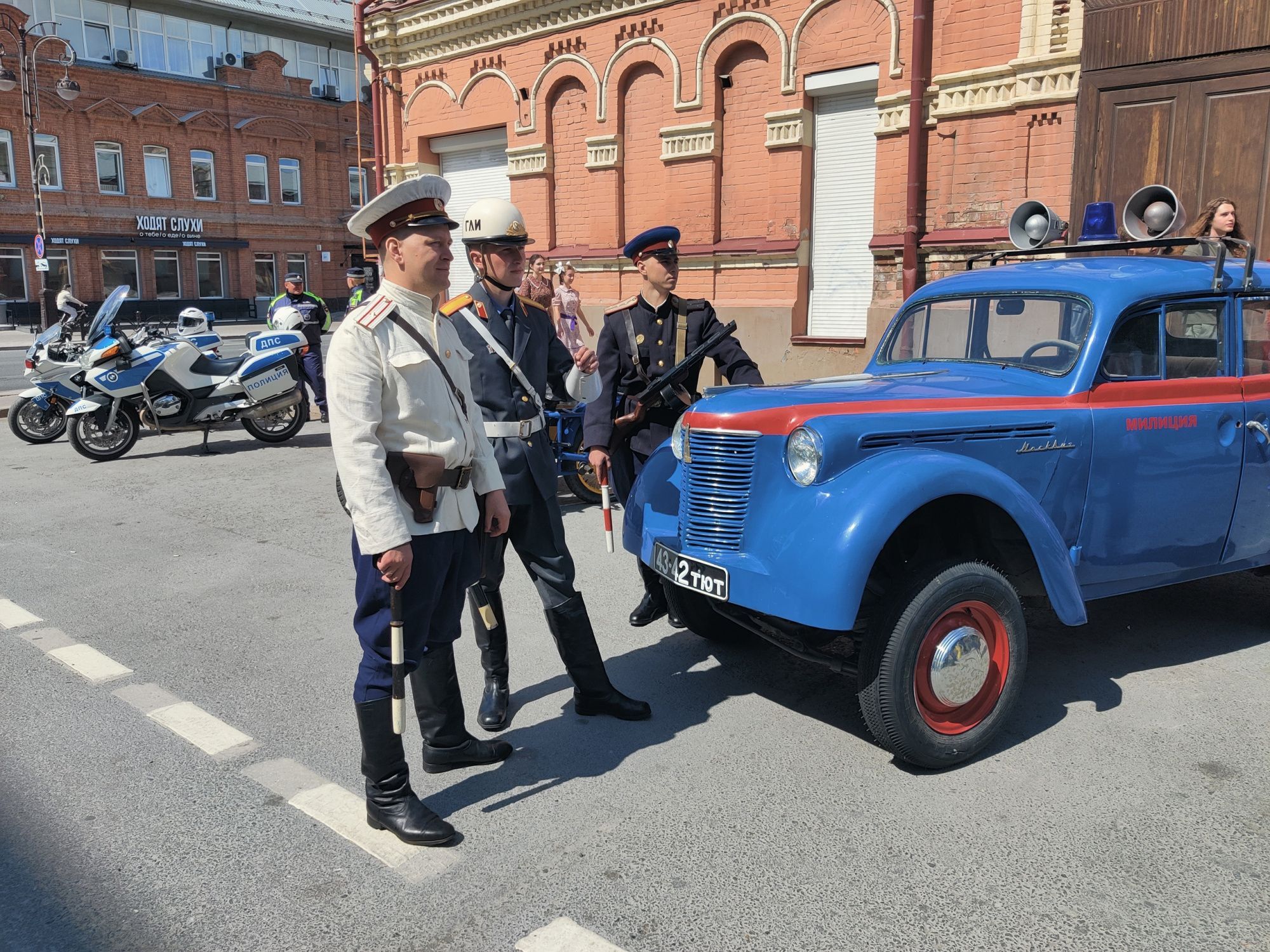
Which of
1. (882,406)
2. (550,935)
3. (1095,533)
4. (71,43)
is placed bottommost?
(550,935)

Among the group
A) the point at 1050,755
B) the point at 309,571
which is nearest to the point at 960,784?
the point at 1050,755

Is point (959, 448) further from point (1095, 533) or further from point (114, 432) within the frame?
point (114, 432)

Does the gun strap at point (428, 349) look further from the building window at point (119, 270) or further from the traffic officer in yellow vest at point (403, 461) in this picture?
the building window at point (119, 270)

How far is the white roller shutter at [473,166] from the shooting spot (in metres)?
16.5

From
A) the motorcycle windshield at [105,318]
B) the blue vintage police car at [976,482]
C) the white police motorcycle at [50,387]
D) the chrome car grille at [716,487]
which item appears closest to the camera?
the blue vintage police car at [976,482]

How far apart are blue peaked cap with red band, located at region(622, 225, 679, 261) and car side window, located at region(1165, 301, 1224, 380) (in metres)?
2.22

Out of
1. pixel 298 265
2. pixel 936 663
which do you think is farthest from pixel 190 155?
pixel 936 663

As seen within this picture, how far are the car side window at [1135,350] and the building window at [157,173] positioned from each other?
39233 millimetres

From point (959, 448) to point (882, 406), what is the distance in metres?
0.34

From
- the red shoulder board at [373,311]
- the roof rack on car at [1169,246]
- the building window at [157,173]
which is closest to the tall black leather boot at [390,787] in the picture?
the red shoulder board at [373,311]

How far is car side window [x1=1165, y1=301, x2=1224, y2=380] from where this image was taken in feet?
14.4

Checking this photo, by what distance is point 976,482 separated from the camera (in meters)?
3.56

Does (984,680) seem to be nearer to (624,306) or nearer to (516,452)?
(516,452)

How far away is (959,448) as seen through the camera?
12.4 ft
